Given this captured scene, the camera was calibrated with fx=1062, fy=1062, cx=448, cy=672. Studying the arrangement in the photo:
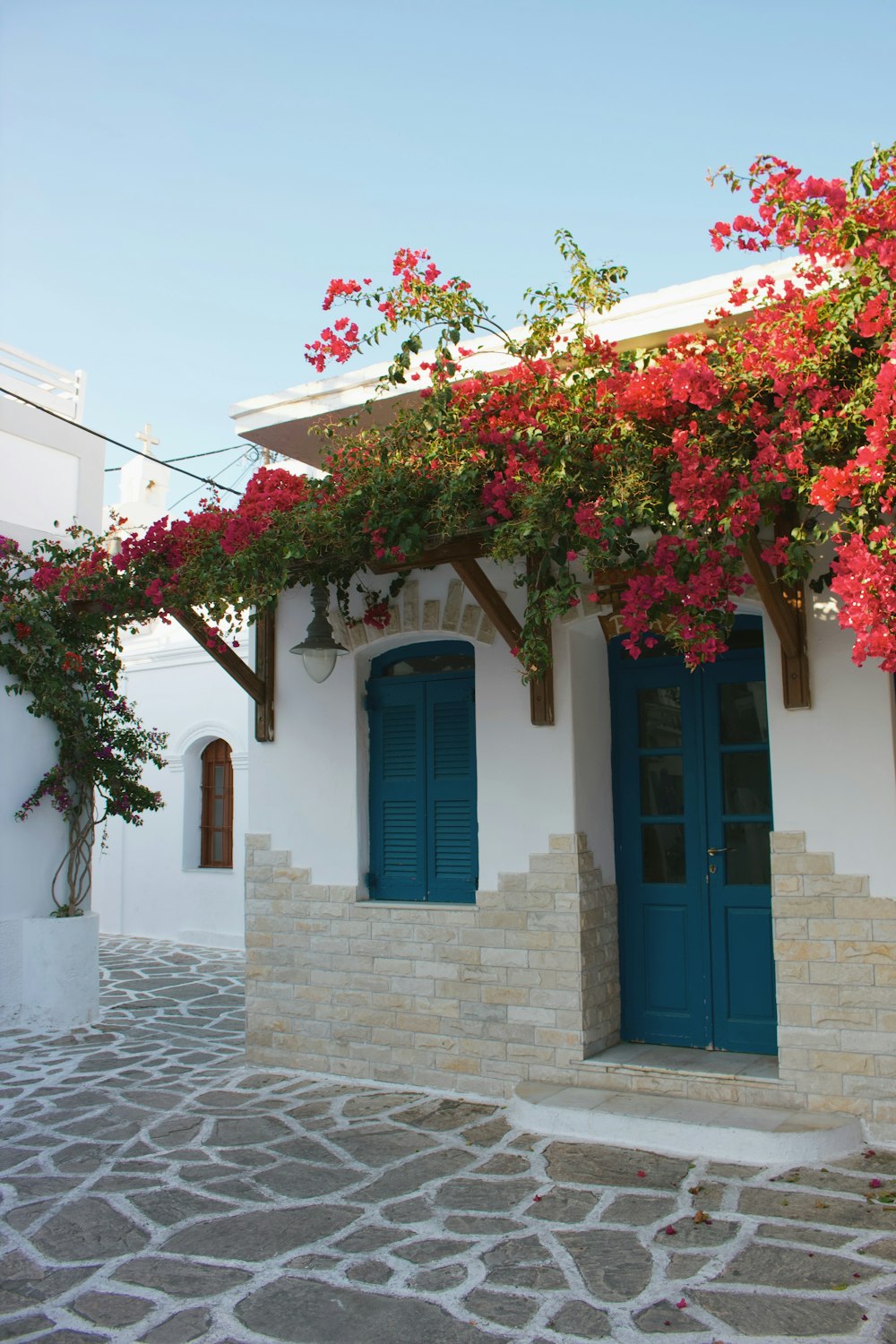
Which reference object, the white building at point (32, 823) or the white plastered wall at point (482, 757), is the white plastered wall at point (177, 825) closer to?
the white building at point (32, 823)

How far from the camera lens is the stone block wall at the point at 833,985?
5.04m

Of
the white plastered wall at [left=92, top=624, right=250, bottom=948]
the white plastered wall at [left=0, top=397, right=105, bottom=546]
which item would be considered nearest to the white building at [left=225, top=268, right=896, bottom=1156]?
the white plastered wall at [left=0, top=397, right=105, bottom=546]

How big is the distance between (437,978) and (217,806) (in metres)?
7.82

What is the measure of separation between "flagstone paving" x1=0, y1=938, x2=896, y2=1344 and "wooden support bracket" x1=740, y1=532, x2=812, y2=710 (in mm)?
2181

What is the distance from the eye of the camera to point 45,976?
8656 mm

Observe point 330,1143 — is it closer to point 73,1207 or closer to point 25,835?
point 73,1207

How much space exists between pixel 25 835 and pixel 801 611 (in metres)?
6.56

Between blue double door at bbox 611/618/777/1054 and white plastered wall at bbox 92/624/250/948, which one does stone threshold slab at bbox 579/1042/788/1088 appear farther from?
white plastered wall at bbox 92/624/250/948

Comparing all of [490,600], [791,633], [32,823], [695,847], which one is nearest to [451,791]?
[490,600]

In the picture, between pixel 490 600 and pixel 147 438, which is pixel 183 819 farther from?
pixel 490 600

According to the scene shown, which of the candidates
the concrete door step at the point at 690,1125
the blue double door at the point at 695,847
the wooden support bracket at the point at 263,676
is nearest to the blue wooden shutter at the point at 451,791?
the blue double door at the point at 695,847

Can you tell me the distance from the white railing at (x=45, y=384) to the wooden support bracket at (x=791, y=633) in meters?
7.04

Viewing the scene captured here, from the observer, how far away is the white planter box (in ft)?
28.2

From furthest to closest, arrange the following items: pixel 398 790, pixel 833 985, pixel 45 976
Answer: pixel 45 976 → pixel 398 790 → pixel 833 985
